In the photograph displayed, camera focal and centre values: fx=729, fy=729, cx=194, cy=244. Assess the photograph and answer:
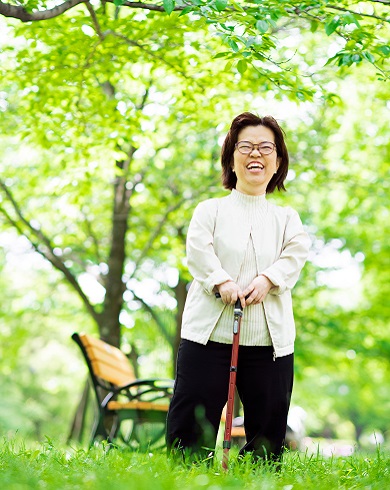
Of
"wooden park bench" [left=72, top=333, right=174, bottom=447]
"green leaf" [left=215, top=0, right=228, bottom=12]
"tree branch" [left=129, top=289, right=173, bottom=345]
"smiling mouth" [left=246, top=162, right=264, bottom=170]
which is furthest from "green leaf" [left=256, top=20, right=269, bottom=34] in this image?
"tree branch" [left=129, top=289, right=173, bottom=345]

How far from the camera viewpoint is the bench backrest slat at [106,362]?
21.3 ft

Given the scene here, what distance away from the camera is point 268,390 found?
11.8 feet

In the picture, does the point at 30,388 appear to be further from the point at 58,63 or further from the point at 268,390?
the point at 268,390

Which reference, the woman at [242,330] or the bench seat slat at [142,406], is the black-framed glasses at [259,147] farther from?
the bench seat slat at [142,406]

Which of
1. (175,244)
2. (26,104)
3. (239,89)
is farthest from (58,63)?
(175,244)

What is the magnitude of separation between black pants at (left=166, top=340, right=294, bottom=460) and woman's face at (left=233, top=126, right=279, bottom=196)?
857 millimetres

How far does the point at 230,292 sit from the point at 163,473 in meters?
0.90

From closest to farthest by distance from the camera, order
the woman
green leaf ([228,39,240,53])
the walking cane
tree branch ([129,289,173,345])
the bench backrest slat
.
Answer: the walking cane → the woman → green leaf ([228,39,240,53]) → the bench backrest slat → tree branch ([129,289,173,345])

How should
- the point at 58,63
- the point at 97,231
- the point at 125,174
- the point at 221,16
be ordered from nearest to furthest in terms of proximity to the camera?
1. the point at 221,16
2. the point at 58,63
3. the point at 125,174
4. the point at 97,231

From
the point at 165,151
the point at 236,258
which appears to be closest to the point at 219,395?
the point at 236,258

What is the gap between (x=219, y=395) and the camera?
11.9 ft

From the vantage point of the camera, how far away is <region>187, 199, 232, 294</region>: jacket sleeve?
11.6 ft

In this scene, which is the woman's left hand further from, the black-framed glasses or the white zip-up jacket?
the black-framed glasses

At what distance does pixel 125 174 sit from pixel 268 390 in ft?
20.3
